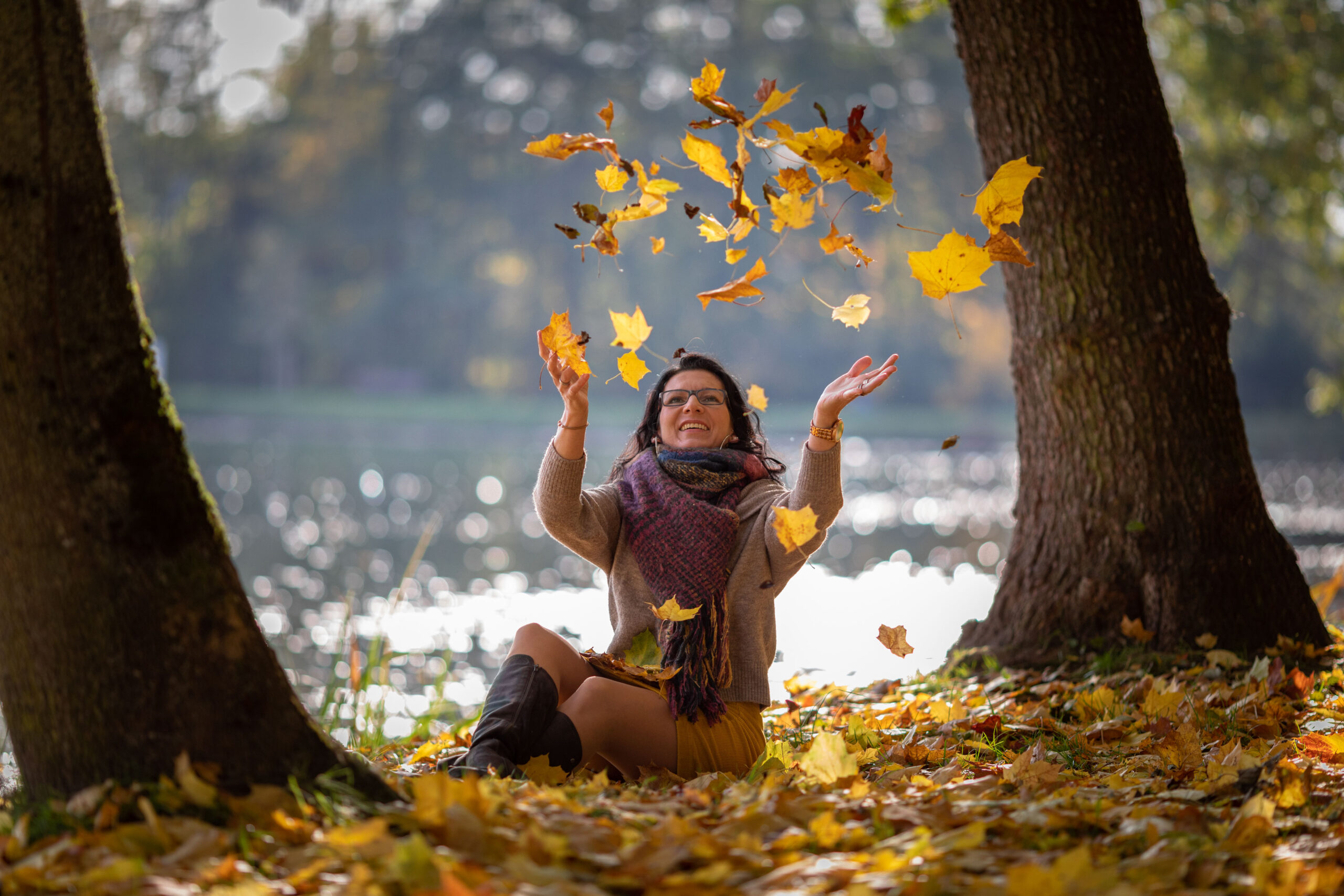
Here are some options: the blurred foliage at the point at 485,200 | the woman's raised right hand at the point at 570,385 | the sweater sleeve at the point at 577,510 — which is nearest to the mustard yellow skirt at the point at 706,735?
the sweater sleeve at the point at 577,510

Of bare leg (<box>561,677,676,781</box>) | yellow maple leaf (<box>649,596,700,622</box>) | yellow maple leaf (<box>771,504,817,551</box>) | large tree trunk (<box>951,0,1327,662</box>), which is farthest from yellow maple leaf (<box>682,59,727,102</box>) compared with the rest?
large tree trunk (<box>951,0,1327,662</box>)

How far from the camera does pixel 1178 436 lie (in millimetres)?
3947

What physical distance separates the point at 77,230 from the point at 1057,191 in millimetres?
3164

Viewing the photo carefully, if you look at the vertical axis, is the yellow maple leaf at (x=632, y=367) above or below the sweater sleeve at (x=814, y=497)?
above

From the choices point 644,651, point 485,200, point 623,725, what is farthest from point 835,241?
point 485,200

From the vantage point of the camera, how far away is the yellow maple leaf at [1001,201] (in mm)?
2533

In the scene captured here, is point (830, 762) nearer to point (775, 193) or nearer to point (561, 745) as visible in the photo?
point (561, 745)

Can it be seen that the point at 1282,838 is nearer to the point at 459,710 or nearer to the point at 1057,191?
the point at 1057,191

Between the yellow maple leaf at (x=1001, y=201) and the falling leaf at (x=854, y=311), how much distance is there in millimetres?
417

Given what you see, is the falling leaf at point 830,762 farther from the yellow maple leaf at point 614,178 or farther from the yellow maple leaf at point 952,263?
the yellow maple leaf at point 614,178

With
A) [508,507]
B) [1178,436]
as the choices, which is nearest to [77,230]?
[1178,436]

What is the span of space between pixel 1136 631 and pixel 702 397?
1.82 m

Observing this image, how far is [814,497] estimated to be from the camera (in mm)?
2963

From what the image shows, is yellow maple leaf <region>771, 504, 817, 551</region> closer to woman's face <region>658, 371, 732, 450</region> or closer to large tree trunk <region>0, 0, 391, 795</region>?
woman's face <region>658, 371, 732, 450</region>
